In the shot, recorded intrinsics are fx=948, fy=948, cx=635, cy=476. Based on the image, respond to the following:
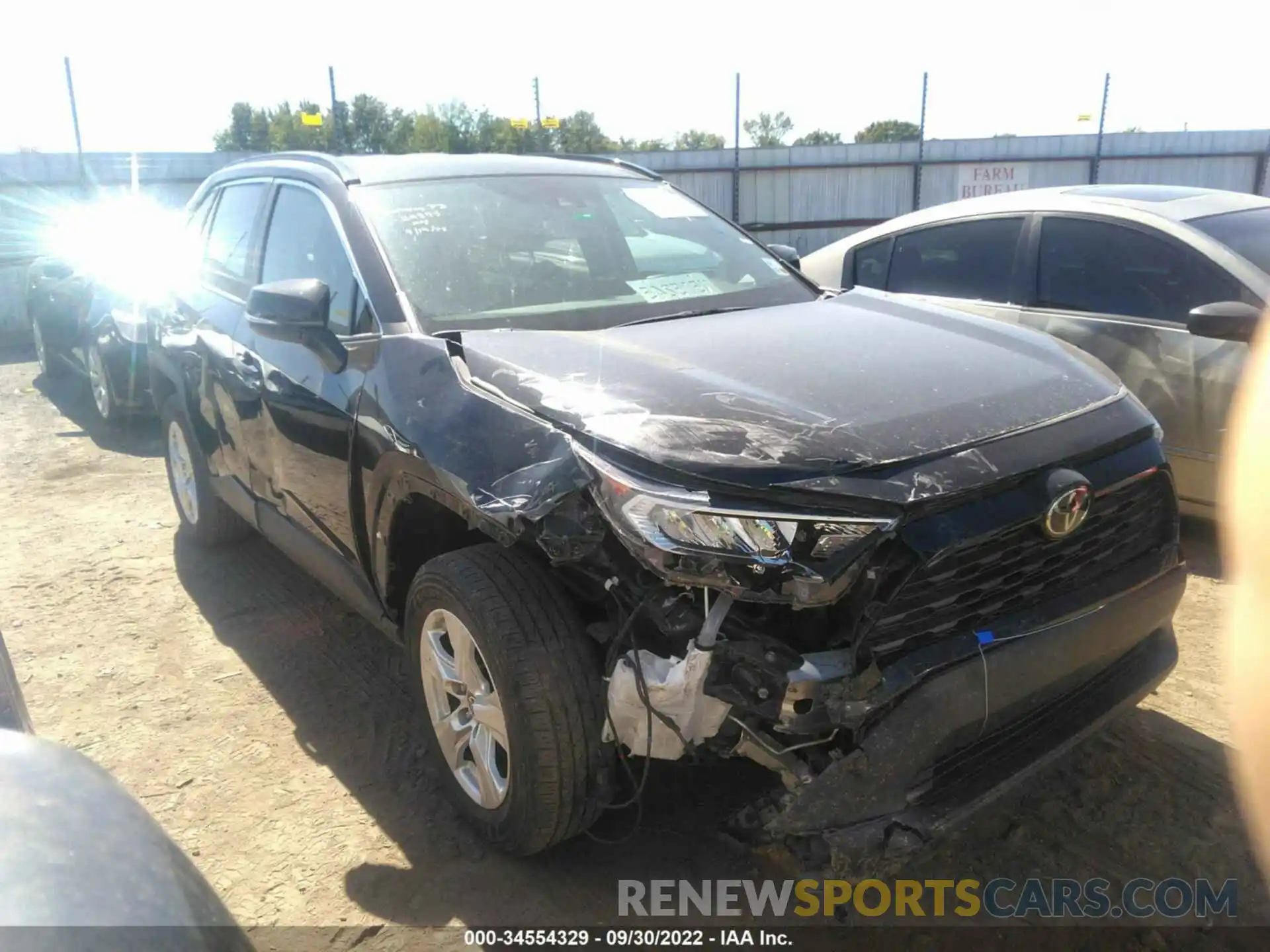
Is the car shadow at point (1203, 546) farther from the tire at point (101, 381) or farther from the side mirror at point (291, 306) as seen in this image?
the tire at point (101, 381)

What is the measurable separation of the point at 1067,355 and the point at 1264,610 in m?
0.90

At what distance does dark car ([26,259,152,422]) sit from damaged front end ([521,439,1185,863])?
4.27 metres

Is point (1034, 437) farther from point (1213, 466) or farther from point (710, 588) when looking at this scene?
point (1213, 466)

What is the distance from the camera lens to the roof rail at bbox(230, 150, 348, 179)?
3527mm

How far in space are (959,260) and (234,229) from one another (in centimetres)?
373

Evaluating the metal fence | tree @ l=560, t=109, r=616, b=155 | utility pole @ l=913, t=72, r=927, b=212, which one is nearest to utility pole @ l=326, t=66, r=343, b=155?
the metal fence

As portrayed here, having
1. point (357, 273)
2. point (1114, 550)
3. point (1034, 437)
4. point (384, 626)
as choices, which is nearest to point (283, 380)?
point (357, 273)

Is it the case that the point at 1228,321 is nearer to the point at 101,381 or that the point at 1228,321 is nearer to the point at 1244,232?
the point at 1244,232

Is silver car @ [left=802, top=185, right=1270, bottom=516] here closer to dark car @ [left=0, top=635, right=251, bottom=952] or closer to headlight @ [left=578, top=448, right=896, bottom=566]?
headlight @ [left=578, top=448, right=896, bottom=566]

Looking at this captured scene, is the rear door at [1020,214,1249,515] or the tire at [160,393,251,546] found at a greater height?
the rear door at [1020,214,1249,515]

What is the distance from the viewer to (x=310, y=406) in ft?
10.6

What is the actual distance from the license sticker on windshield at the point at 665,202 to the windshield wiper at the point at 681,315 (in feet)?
2.45

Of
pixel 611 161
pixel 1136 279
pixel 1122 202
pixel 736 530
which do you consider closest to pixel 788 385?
pixel 736 530

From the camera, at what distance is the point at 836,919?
7.97 feet
